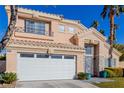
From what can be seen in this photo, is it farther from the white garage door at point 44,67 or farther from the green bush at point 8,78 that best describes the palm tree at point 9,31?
the white garage door at point 44,67

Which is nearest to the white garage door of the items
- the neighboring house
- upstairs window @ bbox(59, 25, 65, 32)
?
the neighboring house

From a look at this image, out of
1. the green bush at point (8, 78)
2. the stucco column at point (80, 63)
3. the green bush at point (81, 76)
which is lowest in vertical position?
the green bush at point (81, 76)

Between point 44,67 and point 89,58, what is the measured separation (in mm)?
8110

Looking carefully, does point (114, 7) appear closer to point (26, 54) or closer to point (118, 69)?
point (118, 69)

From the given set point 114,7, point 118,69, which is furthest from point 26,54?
point 114,7

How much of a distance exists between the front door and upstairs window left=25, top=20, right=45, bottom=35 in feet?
19.4

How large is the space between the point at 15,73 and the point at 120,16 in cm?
1780

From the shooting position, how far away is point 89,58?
27172 millimetres

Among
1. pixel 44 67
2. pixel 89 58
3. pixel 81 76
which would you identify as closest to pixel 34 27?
pixel 44 67

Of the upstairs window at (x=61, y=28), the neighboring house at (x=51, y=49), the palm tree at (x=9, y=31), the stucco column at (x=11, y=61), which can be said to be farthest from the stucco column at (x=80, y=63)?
the palm tree at (x=9, y=31)

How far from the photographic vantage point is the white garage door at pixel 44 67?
19625 mm

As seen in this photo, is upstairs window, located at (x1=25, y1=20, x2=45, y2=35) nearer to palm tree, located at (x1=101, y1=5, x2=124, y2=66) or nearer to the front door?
the front door

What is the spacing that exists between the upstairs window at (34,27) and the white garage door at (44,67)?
5.29 metres

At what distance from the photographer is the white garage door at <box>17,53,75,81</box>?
19625 millimetres
